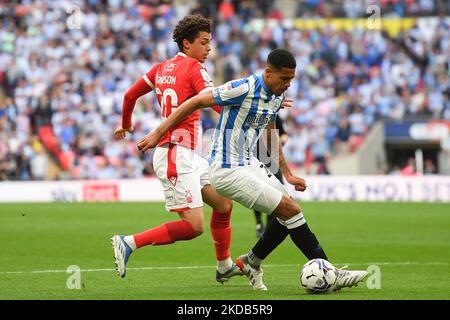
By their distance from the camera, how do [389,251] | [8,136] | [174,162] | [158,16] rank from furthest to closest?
[158,16], [8,136], [389,251], [174,162]

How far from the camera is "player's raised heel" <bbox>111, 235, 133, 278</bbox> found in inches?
355

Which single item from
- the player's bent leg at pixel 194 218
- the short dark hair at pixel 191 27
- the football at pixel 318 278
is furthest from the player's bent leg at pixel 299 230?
the short dark hair at pixel 191 27

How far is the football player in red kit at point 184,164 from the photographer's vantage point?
9336 mm

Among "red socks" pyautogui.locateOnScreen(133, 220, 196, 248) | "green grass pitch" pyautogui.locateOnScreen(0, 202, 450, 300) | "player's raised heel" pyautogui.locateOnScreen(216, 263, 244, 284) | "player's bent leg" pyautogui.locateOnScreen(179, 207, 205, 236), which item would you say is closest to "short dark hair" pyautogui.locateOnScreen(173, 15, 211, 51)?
"player's bent leg" pyautogui.locateOnScreen(179, 207, 205, 236)

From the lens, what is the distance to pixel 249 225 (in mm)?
19156

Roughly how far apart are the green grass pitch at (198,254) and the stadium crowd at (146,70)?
5868mm

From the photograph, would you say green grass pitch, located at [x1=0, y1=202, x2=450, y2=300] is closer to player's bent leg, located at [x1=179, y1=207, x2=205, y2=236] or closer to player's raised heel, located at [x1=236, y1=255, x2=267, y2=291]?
player's raised heel, located at [x1=236, y1=255, x2=267, y2=291]

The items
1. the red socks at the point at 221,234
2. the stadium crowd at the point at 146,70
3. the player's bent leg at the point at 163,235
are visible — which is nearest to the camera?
the player's bent leg at the point at 163,235

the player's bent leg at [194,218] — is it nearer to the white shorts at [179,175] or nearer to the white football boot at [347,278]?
the white shorts at [179,175]

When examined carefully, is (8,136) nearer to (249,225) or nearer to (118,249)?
(249,225)

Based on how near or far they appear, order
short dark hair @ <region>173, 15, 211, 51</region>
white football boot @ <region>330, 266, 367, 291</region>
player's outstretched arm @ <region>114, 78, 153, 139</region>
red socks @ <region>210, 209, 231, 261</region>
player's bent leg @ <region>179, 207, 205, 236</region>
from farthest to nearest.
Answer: player's outstretched arm @ <region>114, 78, 153, 139</region> < red socks @ <region>210, 209, 231, 261</region> < short dark hair @ <region>173, 15, 211, 51</region> < player's bent leg @ <region>179, 207, 205, 236</region> < white football boot @ <region>330, 266, 367, 291</region>

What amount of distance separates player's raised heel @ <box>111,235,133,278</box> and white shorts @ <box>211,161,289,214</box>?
1.03m
